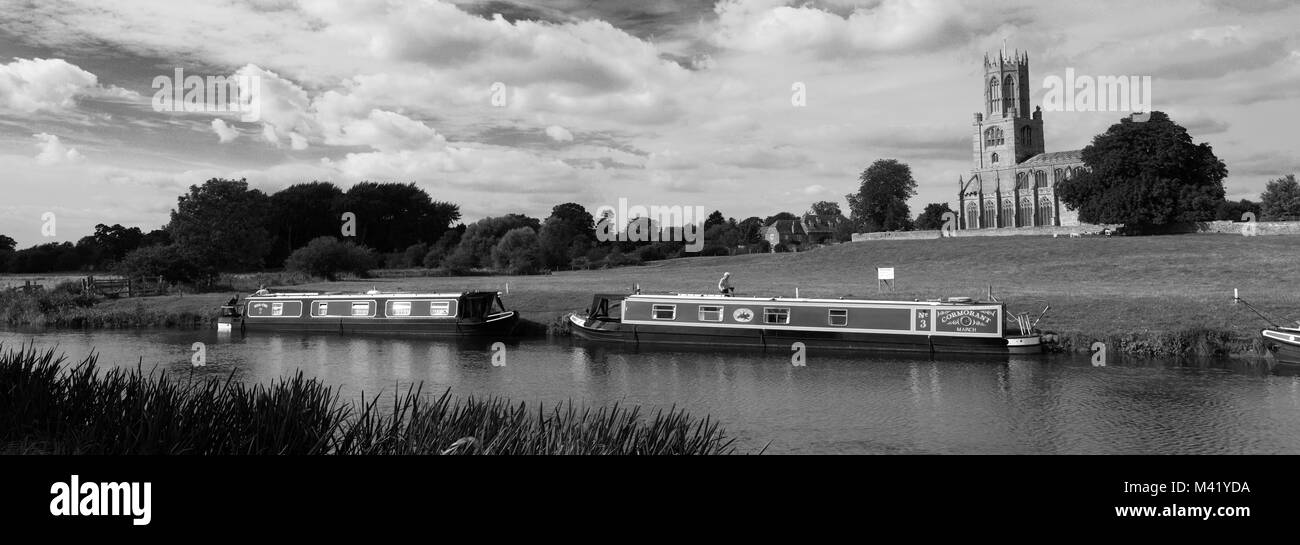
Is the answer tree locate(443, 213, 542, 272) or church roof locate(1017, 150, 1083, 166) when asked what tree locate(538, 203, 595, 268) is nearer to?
tree locate(443, 213, 542, 272)

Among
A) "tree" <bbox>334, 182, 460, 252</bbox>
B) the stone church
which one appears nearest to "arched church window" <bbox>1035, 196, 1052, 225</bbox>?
the stone church

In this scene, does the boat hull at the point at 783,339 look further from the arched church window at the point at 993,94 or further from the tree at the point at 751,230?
the arched church window at the point at 993,94

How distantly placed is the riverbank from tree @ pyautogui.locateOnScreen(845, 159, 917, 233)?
78.5 feet

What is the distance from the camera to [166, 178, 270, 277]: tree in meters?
48.2

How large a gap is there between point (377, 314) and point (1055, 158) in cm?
7746

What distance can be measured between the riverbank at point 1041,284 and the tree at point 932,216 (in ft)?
151

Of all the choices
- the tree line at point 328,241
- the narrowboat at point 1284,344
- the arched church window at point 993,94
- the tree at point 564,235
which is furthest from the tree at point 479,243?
the arched church window at point 993,94

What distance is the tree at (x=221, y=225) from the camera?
48.2m

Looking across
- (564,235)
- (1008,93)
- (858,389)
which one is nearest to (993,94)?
(1008,93)

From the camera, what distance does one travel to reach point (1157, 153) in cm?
5619

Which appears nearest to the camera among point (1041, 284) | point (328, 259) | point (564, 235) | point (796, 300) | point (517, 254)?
point (796, 300)

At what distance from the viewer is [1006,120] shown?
3829 inches

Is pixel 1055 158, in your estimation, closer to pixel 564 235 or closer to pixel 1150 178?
pixel 1150 178
